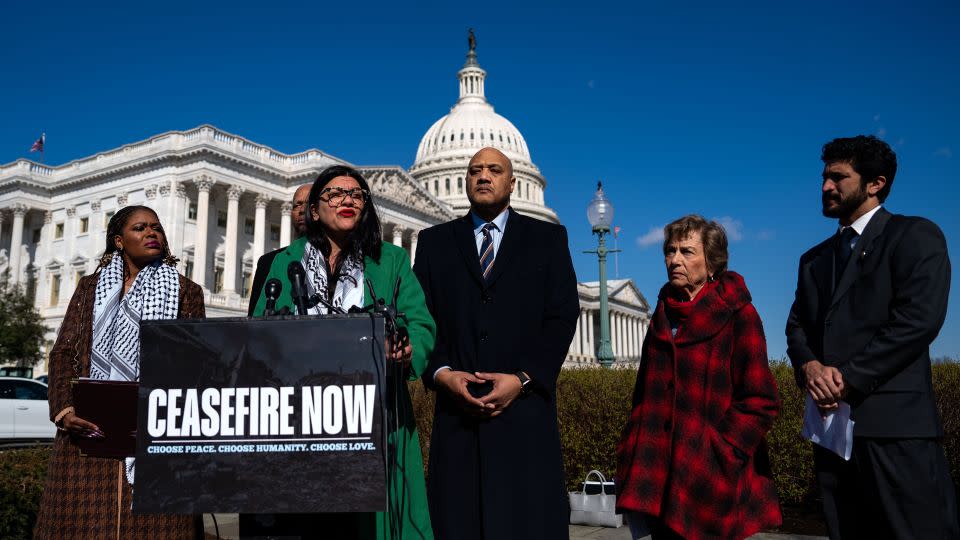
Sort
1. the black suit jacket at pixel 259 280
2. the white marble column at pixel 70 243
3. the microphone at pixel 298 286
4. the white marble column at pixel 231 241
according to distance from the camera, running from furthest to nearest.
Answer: the white marble column at pixel 70 243, the white marble column at pixel 231 241, the black suit jacket at pixel 259 280, the microphone at pixel 298 286

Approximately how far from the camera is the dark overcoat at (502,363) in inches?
148

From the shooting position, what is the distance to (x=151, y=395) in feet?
8.30

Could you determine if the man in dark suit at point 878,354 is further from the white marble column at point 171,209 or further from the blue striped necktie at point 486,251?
the white marble column at point 171,209

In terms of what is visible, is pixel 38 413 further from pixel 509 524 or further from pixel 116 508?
pixel 509 524

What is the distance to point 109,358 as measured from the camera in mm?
4254

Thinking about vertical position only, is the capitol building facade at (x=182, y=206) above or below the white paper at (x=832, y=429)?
above

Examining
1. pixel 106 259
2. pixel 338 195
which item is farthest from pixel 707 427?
pixel 106 259

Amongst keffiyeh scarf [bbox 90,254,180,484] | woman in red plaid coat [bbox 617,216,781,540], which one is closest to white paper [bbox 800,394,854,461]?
woman in red plaid coat [bbox 617,216,781,540]

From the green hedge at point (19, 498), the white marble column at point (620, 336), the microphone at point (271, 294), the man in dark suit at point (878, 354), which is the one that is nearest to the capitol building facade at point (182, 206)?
the green hedge at point (19, 498)

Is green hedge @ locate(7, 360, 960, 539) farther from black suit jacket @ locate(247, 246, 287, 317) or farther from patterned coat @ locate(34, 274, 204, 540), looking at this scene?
black suit jacket @ locate(247, 246, 287, 317)

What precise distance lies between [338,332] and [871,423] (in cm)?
266

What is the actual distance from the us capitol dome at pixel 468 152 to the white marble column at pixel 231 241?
48.4m

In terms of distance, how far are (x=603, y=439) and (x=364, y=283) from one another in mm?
6472

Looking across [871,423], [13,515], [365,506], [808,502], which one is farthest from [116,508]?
[808,502]
